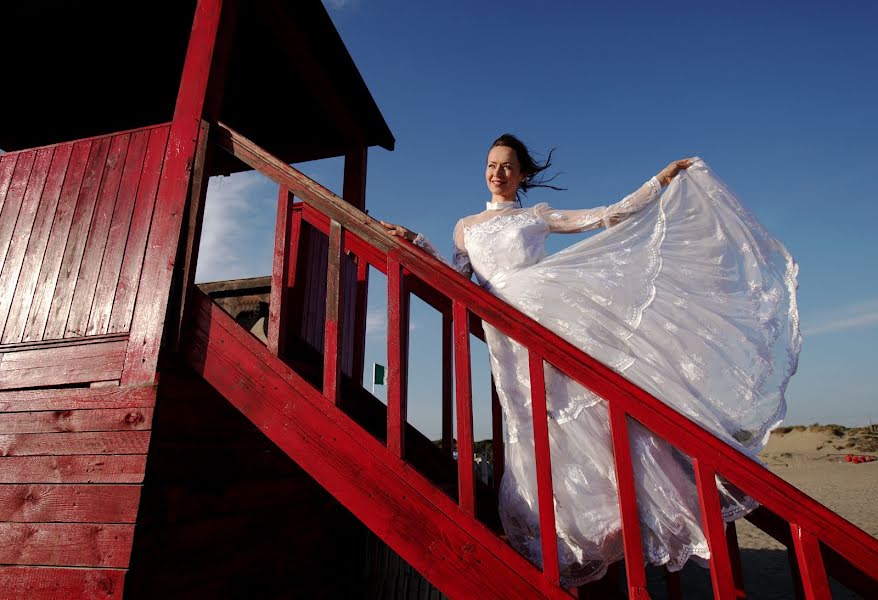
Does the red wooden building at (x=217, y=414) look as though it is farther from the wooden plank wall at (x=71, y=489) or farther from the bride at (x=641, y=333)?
the bride at (x=641, y=333)

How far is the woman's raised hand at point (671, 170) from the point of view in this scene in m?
2.71

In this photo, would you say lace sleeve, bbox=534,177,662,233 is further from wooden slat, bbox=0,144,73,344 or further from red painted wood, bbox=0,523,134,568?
wooden slat, bbox=0,144,73,344

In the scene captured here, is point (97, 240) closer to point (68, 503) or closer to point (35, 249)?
point (35, 249)

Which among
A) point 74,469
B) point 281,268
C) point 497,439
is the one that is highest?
point 281,268

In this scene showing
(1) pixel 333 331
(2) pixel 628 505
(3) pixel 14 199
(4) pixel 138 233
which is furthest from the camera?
(3) pixel 14 199

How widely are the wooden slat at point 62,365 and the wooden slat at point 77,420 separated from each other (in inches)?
6.4

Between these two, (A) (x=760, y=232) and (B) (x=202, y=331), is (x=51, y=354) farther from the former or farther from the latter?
(A) (x=760, y=232)

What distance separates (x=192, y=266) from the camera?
2.64 meters

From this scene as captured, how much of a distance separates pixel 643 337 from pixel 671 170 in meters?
1.07

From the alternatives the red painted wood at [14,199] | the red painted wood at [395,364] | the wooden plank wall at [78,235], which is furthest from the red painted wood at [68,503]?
the red painted wood at [14,199]

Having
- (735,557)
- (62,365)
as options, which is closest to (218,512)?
(62,365)

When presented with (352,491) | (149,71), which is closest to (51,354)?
(352,491)

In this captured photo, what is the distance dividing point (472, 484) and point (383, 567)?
121 inches

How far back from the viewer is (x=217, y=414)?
2857 mm
